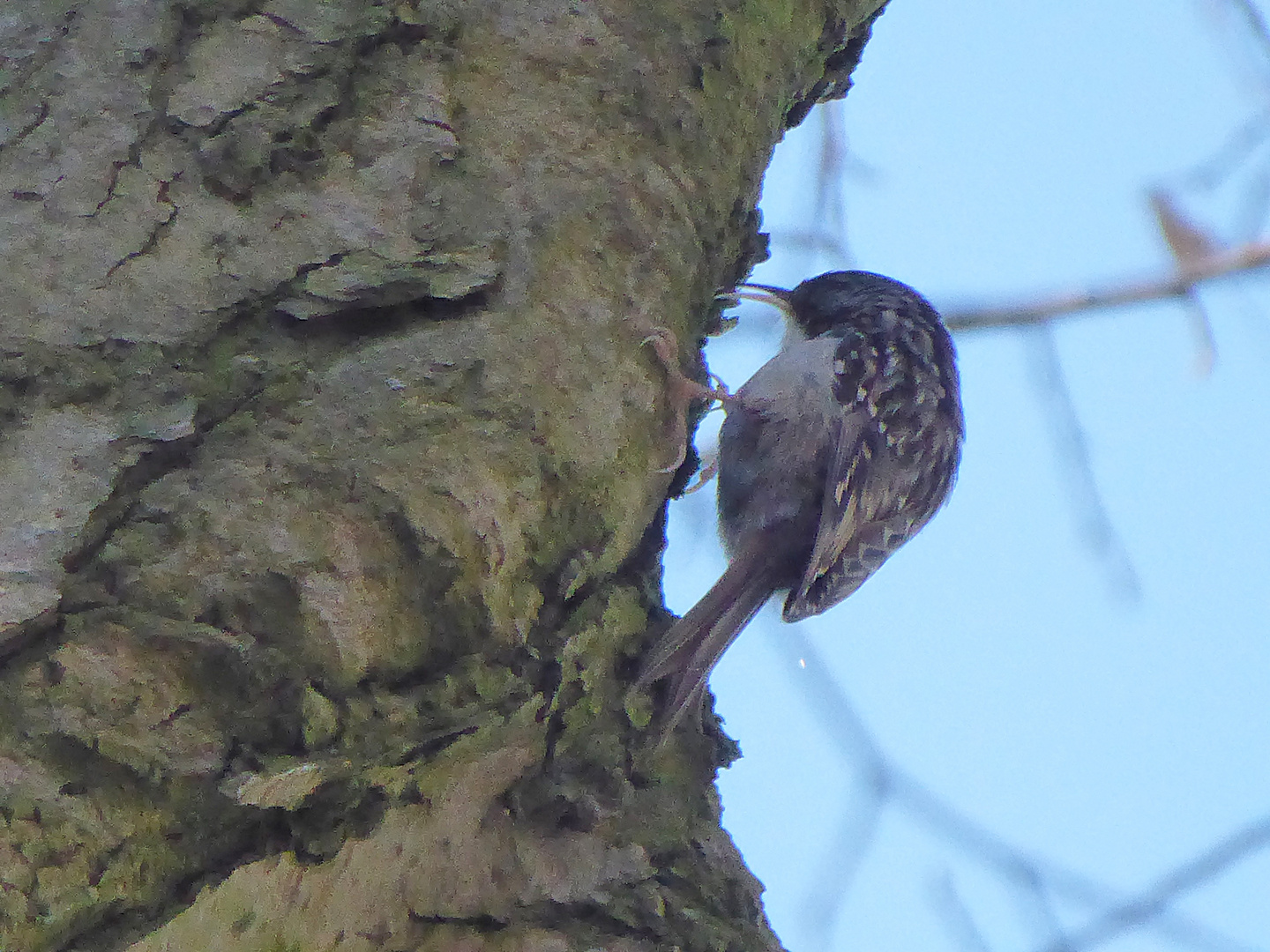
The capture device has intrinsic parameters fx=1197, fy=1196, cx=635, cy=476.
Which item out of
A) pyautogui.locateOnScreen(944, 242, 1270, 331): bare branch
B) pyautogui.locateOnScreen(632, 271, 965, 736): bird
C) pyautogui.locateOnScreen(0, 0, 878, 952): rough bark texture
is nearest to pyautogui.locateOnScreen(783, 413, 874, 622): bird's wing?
pyautogui.locateOnScreen(632, 271, 965, 736): bird

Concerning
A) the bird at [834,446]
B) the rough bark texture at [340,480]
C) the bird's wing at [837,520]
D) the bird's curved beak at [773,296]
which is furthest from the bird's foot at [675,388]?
the bird's curved beak at [773,296]

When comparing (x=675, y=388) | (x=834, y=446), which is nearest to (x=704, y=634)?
(x=675, y=388)

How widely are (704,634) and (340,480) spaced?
24.3 inches

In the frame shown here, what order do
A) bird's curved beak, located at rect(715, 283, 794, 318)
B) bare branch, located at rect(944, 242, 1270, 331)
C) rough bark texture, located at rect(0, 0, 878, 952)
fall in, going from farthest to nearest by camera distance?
1. bird's curved beak, located at rect(715, 283, 794, 318)
2. bare branch, located at rect(944, 242, 1270, 331)
3. rough bark texture, located at rect(0, 0, 878, 952)

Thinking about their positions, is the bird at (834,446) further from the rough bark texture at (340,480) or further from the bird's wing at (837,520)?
the rough bark texture at (340,480)

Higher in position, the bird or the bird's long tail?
the bird

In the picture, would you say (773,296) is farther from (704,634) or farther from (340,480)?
(340,480)

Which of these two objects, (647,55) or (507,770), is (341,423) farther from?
(647,55)

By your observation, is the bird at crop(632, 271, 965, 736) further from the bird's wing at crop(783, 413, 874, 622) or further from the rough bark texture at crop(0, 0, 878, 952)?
the rough bark texture at crop(0, 0, 878, 952)

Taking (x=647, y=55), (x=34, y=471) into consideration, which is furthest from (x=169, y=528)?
(x=647, y=55)

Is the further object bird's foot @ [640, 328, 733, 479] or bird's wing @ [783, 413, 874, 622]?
bird's wing @ [783, 413, 874, 622]

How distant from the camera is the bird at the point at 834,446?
219 cm

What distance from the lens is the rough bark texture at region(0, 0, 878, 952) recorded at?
940 millimetres

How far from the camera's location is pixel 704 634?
154 centimetres
